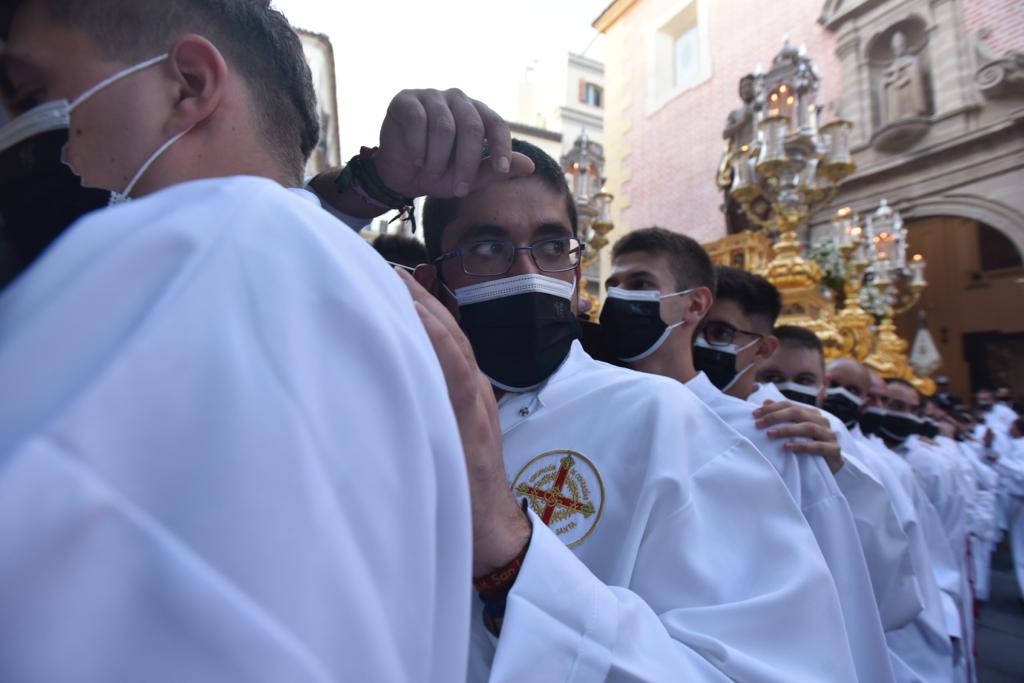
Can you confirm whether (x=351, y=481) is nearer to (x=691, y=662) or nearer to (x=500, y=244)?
(x=691, y=662)

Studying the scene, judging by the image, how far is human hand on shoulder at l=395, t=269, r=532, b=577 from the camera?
82cm

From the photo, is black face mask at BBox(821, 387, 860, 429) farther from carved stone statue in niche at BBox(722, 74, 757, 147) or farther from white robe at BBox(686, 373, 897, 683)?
carved stone statue in niche at BBox(722, 74, 757, 147)

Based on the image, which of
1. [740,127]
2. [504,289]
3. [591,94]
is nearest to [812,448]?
[504,289]

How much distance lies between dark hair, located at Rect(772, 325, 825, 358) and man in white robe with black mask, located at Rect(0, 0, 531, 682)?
415 centimetres

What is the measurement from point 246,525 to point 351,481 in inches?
3.5

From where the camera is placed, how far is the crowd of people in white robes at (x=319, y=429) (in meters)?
0.44

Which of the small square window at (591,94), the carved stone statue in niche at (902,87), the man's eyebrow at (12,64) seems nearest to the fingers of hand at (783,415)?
the man's eyebrow at (12,64)

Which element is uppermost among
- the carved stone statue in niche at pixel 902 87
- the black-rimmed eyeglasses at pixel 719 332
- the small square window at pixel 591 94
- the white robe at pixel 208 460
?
the small square window at pixel 591 94

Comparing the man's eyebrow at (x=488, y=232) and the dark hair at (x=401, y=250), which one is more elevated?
the dark hair at (x=401, y=250)

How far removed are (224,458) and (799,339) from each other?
446 centimetres

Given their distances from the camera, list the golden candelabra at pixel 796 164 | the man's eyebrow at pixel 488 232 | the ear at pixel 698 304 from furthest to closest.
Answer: the golden candelabra at pixel 796 164 → the ear at pixel 698 304 → the man's eyebrow at pixel 488 232

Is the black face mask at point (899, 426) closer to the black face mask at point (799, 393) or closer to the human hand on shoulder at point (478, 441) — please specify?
the black face mask at point (799, 393)

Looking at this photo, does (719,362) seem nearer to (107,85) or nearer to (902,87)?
(107,85)

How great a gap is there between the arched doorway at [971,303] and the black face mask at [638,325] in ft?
62.5
